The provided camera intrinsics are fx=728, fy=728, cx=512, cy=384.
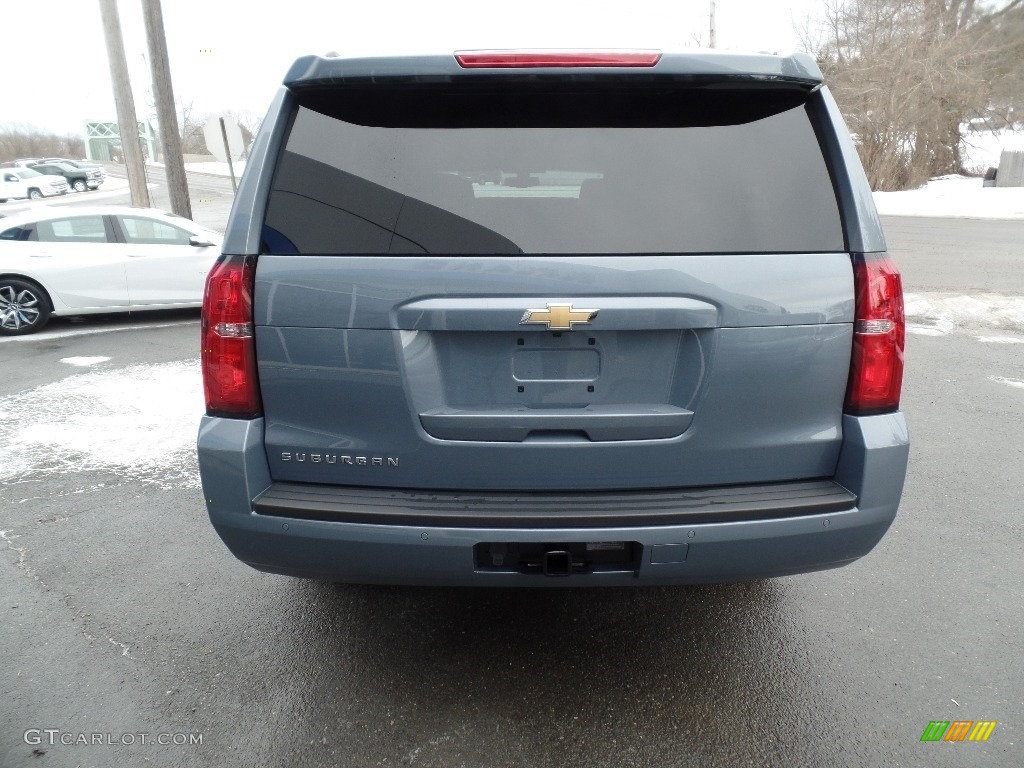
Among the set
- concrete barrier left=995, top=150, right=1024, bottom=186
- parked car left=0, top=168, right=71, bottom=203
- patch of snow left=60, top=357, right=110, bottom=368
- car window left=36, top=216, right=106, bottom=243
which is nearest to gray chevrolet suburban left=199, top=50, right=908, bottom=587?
patch of snow left=60, top=357, right=110, bottom=368

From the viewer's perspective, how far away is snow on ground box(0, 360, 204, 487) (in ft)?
16.0

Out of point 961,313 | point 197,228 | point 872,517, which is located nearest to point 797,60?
point 872,517

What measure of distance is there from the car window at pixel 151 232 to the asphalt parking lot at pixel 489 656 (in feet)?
19.9

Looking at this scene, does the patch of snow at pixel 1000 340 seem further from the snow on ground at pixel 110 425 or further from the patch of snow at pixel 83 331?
the patch of snow at pixel 83 331

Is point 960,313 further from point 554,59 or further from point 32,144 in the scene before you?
point 32,144

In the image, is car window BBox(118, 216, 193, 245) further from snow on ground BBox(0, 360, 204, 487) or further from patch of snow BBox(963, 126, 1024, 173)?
patch of snow BBox(963, 126, 1024, 173)

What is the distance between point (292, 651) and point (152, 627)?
2.20ft

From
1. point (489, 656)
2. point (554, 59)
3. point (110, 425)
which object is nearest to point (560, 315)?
point (554, 59)

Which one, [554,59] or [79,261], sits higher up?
[554,59]

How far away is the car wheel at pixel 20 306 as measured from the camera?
9094 mm

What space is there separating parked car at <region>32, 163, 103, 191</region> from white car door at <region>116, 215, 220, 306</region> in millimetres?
43312

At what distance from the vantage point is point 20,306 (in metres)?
9.15

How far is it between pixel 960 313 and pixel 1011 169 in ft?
83.1

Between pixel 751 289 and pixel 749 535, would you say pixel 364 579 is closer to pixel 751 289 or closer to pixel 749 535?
pixel 749 535
